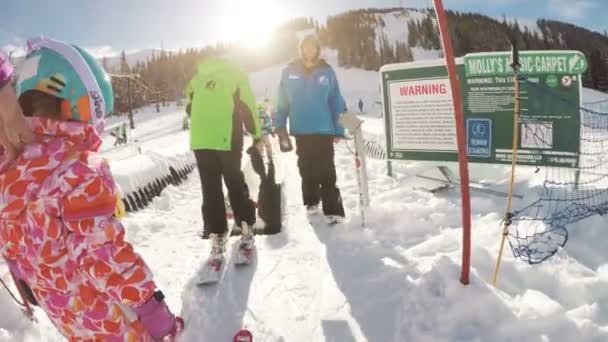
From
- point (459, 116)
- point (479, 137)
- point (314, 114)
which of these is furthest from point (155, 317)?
point (479, 137)

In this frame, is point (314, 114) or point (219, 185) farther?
Answer: point (314, 114)

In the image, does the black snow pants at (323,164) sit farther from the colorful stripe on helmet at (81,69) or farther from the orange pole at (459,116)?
the colorful stripe on helmet at (81,69)

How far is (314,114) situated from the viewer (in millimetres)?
4660

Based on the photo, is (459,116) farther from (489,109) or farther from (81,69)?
(489,109)

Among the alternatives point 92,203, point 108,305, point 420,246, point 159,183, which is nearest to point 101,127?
point 92,203

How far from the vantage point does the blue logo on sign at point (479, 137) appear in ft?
17.9

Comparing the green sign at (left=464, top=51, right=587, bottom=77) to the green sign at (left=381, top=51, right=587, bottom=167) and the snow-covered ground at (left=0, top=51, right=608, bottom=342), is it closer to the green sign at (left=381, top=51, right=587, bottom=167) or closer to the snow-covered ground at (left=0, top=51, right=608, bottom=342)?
the green sign at (left=381, top=51, right=587, bottom=167)

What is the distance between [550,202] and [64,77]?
15.4ft

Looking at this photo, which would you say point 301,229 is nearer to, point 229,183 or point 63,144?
point 229,183

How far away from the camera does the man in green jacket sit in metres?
3.68

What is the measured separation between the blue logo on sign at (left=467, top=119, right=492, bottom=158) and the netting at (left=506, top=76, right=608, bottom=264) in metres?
0.40

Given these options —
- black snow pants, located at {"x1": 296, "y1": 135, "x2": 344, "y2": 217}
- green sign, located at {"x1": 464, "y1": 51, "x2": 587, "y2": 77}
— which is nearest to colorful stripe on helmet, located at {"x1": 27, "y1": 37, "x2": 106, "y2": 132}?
black snow pants, located at {"x1": 296, "y1": 135, "x2": 344, "y2": 217}

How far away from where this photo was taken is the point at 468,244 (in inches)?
97.3

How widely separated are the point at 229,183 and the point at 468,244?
2199mm
